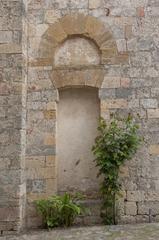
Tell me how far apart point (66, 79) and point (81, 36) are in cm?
84

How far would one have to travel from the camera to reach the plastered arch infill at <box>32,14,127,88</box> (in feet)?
21.9

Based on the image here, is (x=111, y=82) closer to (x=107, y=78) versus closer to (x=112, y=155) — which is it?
(x=107, y=78)

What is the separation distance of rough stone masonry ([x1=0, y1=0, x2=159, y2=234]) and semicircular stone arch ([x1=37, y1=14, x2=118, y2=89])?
2 centimetres

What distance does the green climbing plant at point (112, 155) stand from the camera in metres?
6.18

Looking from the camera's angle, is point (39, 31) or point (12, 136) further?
point (39, 31)

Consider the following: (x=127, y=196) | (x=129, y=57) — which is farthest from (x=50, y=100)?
(x=127, y=196)

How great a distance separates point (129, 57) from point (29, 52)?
1.76 m

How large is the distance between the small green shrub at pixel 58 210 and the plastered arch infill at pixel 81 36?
1945 millimetres

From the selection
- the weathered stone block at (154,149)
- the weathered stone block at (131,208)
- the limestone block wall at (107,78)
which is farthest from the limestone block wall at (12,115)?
the weathered stone block at (154,149)

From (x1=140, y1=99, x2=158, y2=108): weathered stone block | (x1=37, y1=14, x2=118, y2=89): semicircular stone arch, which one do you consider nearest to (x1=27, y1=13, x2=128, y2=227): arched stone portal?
(x1=37, y1=14, x2=118, y2=89): semicircular stone arch

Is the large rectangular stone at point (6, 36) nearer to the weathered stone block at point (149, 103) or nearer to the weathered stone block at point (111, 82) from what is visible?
the weathered stone block at point (111, 82)

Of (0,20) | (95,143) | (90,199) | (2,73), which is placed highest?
(0,20)

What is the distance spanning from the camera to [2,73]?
637cm

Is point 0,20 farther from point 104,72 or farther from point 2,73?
point 104,72
